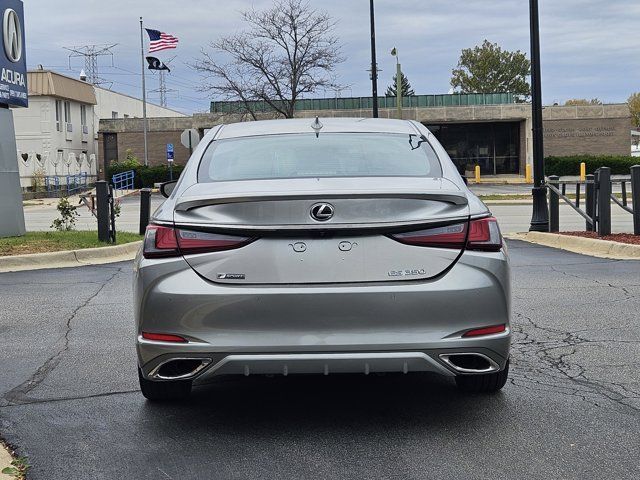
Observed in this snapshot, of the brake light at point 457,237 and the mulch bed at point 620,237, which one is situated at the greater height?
the brake light at point 457,237

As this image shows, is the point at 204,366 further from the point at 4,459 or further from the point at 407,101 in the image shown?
the point at 407,101

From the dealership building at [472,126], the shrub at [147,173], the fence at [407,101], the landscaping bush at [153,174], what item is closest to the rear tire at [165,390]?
the shrub at [147,173]

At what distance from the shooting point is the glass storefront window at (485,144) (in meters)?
54.6

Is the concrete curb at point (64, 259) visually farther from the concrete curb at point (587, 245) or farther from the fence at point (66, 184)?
the fence at point (66, 184)

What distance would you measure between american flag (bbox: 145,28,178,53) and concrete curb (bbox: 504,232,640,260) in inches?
1368

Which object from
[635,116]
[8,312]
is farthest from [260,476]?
[635,116]

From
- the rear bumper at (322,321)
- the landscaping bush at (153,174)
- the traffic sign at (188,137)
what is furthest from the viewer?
the landscaping bush at (153,174)

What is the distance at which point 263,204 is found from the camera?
4.21 metres

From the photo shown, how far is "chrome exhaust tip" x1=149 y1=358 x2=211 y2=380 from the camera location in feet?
14.1

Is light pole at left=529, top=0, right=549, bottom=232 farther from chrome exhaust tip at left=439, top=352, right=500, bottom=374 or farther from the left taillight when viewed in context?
the left taillight

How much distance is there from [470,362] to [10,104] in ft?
42.3

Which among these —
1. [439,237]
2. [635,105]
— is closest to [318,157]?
[439,237]

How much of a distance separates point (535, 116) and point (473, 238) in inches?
476

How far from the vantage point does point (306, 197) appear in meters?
4.21
